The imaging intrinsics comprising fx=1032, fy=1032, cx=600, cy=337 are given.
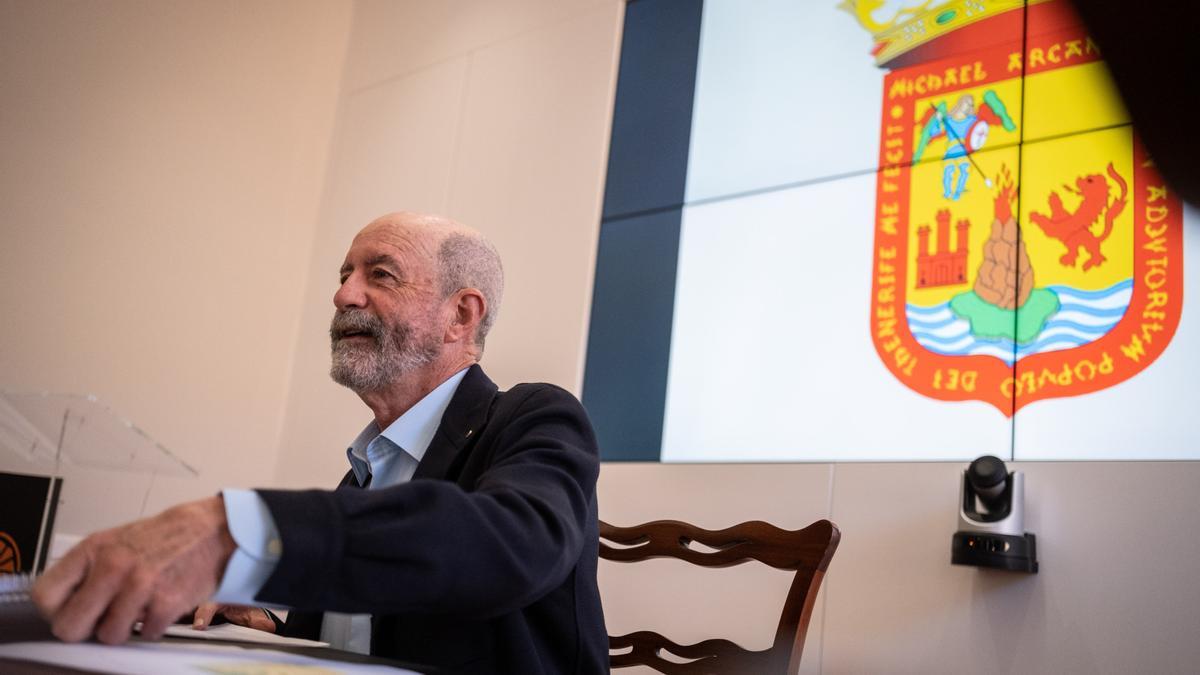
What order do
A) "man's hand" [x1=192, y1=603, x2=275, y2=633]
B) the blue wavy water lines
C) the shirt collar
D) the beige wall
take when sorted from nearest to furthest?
"man's hand" [x1=192, y1=603, x2=275, y2=633] < the shirt collar < the blue wavy water lines < the beige wall

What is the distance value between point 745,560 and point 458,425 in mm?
722

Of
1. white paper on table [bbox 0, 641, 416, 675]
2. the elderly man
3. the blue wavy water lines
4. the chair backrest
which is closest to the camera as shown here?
white paper on table [bbox 0, 641, 416, 675]

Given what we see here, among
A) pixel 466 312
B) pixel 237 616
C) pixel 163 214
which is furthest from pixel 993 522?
pixel 163 214

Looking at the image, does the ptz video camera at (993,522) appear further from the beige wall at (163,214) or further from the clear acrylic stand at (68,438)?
the beige wall at (163,214)

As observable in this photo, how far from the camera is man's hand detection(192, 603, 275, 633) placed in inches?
56.8

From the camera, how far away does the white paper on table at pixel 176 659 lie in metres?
0.66

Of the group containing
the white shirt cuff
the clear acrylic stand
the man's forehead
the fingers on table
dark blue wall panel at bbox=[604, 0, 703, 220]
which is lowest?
the fingers on table

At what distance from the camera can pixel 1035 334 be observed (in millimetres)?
2395

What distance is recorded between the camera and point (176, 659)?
29.2 inches

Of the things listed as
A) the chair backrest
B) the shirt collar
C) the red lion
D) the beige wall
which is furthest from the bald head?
the beige wall

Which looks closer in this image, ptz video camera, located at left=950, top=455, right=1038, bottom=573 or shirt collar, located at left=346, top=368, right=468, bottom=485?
shirt collar, located at left=346, top=368, right=468, bottom=485

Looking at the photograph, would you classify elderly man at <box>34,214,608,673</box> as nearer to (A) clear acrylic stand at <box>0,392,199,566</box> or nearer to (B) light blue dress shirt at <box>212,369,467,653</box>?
(B) light blue dress shirt at <box>212,369,467,653</box>

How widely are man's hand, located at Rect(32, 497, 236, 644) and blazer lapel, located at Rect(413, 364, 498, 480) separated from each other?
669mm

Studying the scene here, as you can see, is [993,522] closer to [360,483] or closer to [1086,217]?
[1086,217]
